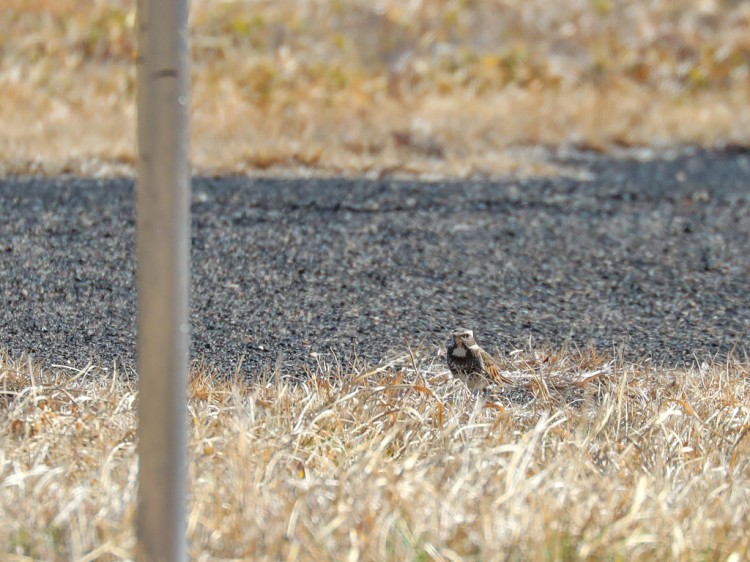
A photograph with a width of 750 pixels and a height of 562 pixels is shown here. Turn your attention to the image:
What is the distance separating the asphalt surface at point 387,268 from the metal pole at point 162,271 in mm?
1216

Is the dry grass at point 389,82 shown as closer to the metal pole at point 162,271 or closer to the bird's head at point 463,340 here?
the bird's head at point 463,340

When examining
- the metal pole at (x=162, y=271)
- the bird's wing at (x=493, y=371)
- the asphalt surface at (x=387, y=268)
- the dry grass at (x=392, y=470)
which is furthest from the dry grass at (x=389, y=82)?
the metal pole at (x=162, y=271)

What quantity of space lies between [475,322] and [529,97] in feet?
21.9

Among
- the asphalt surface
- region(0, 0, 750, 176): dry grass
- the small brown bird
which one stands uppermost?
region(0, 0, 750, 176): dry grass

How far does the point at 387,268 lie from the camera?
18.2 feet

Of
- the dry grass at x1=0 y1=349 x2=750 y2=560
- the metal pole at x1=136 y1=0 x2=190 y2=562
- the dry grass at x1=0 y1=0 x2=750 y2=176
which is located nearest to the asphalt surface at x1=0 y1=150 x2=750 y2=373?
the dry grass at x1=0 y1=349 x2=750 y2=560

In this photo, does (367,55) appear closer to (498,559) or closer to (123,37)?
(123,37)

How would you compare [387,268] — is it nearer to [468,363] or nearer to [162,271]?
[468,363]

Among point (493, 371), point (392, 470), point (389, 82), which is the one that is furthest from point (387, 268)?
point (389, 82)

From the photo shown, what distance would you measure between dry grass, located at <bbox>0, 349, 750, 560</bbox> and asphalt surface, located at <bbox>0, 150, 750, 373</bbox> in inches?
16.1

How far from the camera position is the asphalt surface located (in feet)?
14.5

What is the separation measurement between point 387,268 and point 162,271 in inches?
137

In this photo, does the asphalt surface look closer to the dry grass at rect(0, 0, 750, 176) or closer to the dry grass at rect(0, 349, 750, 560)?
the dry grass at rect(0, 349, 750, 560)

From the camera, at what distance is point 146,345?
6.97 ft
